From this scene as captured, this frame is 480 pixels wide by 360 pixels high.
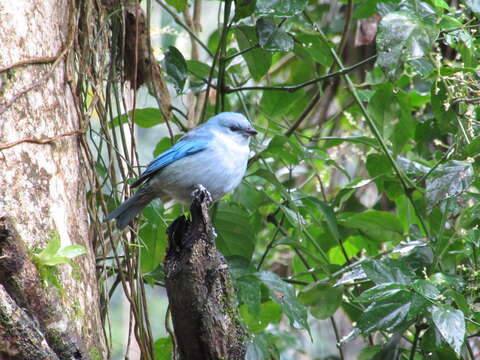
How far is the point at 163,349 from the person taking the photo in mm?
3744

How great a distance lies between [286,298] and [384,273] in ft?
1.99

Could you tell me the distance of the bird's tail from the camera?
3443 millimetres

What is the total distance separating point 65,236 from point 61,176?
0.26 metres

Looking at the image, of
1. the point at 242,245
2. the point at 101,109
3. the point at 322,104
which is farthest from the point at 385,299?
the point at 322,104

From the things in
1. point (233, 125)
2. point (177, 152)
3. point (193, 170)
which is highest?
point (233, 125)

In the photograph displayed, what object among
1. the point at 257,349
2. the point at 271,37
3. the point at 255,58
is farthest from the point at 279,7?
the point at 257,349

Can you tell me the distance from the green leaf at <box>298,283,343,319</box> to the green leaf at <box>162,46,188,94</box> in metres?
1.39

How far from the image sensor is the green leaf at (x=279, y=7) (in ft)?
10.8

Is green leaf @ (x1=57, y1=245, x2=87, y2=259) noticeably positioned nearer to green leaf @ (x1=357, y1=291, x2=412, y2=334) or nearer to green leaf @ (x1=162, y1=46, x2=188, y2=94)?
green leaf @ (x1=357, y1=291, x2=412, y2=334)

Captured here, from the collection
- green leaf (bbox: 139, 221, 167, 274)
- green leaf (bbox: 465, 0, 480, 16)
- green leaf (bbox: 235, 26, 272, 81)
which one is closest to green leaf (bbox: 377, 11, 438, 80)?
green leaf (bbox: 465, 0, 480, 16)

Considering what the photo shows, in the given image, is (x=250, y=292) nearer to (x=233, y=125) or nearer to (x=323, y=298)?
(x=323, y=298)

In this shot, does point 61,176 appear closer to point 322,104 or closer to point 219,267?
point 219,267

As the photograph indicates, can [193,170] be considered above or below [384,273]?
above

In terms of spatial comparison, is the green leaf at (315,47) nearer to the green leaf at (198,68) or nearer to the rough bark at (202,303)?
the green leaf at (198,68)
